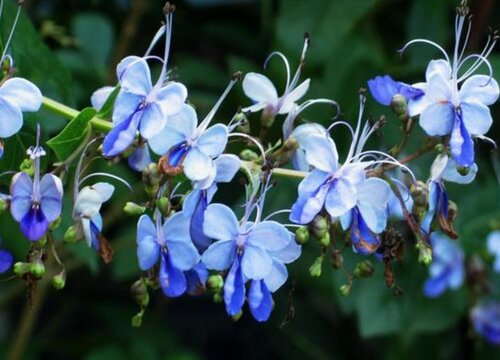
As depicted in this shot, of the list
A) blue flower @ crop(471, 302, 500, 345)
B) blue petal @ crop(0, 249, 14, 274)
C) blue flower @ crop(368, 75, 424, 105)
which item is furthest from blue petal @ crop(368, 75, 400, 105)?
blue flower @ crop(471, 302, 500, 345)

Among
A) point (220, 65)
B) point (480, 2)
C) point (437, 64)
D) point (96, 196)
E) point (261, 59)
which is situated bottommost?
point (220, 65)

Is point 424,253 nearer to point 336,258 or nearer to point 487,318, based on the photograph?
point 336,258

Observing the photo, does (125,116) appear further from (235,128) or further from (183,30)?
(183,30)

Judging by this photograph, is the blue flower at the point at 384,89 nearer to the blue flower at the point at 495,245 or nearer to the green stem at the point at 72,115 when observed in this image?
the green stem at the point at 72,115

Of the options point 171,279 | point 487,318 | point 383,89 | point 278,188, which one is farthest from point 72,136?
point 487,318

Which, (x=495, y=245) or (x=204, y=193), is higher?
(x=204, y=193)

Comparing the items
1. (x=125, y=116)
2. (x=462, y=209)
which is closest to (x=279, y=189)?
(x=462, y=209)
